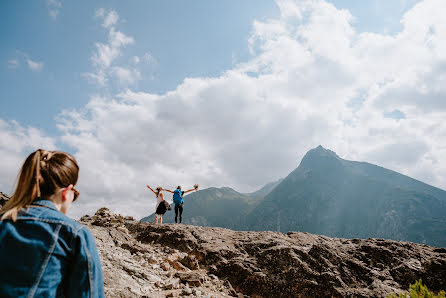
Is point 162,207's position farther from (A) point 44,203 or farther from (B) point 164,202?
(A) point 44,203

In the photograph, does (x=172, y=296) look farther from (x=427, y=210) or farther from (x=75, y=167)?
(x=427, y=210)

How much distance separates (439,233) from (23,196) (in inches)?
8432

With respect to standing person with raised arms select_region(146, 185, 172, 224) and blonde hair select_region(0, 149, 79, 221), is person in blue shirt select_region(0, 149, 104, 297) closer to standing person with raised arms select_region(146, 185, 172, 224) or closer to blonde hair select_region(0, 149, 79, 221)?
blonde hair select_region(0, 149, 79, 221)

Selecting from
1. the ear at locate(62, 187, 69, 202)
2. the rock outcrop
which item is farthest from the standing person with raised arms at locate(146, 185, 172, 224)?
the ear at locate(62, 187, 69, 202)

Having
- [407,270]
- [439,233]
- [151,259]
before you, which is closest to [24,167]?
[151,259]

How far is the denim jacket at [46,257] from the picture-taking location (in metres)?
1.71

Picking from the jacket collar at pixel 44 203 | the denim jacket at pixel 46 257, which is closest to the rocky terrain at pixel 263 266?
the denim jacket at pixel 46 257

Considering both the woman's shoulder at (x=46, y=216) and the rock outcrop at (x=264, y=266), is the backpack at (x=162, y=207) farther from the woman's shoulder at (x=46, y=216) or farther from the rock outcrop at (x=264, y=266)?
the woman's shoulder at (x=46, y=216)

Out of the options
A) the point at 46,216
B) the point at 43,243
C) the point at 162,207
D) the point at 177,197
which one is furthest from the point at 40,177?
the point at 162,207

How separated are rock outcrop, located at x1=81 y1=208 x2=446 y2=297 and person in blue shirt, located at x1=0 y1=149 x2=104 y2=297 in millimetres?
5798

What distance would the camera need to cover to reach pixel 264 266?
33.4ft

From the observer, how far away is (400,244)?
11453 millimetres

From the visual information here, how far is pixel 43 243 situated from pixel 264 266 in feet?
32.8

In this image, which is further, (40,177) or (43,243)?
(40,177)
